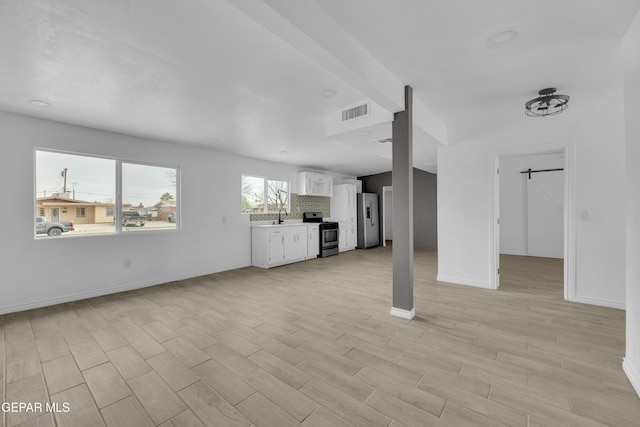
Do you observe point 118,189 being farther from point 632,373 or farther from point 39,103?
point 632,373

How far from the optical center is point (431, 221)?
8000 millimetres

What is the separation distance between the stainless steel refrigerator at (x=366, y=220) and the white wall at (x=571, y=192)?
4053mm

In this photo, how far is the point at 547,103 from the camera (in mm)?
2910

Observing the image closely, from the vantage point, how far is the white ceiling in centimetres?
168

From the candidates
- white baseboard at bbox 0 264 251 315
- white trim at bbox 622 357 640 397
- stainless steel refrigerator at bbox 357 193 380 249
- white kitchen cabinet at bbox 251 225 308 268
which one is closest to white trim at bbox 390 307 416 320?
white trim at bbox 622 357 640 397

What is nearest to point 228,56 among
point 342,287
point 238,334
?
point 238,334

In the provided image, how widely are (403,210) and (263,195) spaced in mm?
4092

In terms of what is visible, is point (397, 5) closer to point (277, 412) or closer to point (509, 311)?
point (277, 412)

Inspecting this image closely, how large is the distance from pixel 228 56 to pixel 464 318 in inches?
133

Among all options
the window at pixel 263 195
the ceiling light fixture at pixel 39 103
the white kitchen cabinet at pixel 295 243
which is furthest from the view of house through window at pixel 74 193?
the white kitchen cabinet at pixel 295 243

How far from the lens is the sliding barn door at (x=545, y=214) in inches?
248

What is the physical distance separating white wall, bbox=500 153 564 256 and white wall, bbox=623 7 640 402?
5448 mm

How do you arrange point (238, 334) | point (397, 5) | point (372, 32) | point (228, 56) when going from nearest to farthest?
1. point (397, 5)
2. point (372, 32)
3. point (228, 56)
4. point (238, 334)

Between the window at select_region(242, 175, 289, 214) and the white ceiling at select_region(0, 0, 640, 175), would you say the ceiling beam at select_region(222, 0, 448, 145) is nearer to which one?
the white ceiling at select_region(0, 0, 640, 175)
